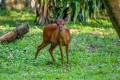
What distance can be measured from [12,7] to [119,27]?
70.1 ft

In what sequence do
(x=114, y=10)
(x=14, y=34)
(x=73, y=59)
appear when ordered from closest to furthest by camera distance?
(x=114, y=10)
(x=73, y=59)
(x=14, y=34)

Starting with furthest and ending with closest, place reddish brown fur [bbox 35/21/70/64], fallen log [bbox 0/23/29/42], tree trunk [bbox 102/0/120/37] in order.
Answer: fallen log [bbox 0/23/29/42]
reddish brown fur [bbox 35/21/70/64]
tree trunk [bbox 102/0/120/37]

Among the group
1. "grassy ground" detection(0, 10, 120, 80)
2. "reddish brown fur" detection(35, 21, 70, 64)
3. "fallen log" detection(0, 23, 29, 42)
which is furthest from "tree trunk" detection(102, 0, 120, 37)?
"fallen log" detection(0, 23, 29, 42)

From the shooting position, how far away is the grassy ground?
24.5ft

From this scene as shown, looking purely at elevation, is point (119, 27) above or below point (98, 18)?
above

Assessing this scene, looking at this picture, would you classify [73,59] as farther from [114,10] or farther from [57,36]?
[114,10]

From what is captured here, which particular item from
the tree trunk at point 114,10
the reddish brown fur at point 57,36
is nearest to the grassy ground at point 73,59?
the reddish brown fur at point 57,36

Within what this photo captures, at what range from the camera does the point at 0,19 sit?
61.2ft

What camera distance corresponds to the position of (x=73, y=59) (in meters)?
9.40

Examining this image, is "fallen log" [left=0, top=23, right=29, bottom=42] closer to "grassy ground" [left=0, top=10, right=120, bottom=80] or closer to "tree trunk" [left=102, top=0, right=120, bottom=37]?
"grassy ground" [left=0, top=10, right=120, bottom=80]

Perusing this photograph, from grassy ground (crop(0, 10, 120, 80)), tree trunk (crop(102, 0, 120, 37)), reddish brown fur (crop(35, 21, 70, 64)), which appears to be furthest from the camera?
reddish brown fur (crop(35, 21, 70, 64))

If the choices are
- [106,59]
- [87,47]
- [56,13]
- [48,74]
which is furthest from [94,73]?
[56,13]

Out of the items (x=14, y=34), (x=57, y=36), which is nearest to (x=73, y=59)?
(x=57, y=36)

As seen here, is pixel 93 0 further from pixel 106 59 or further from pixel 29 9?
pixel 106 59
